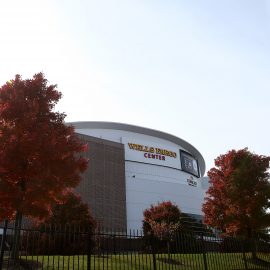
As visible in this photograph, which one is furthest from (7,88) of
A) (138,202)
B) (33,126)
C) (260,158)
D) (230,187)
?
(138,202)

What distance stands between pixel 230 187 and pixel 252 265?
18.0ft

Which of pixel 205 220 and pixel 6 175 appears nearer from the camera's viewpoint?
pixel 6 175

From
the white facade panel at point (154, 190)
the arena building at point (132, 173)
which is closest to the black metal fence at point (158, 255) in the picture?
the arena building at point (132, 173)

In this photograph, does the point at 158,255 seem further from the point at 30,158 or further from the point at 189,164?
the point at 189,164

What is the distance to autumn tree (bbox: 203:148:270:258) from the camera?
2364cm

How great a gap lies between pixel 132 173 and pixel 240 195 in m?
45.8

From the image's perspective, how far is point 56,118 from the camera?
57.6ft

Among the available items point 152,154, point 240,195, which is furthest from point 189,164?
point 240,195

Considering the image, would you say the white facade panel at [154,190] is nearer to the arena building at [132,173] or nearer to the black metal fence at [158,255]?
the arena building at [132,173]

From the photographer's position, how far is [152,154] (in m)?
74.8

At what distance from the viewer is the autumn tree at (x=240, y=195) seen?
77.6ft

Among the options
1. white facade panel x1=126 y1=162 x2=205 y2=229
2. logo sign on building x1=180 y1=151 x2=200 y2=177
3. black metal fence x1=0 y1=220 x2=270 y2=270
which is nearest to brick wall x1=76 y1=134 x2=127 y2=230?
white facade panel x1=126 y1=162 x2=205 y2=229

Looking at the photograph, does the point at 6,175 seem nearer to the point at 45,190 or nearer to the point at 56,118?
the point at 45,190

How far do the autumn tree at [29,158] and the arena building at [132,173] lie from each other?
1553 inches
